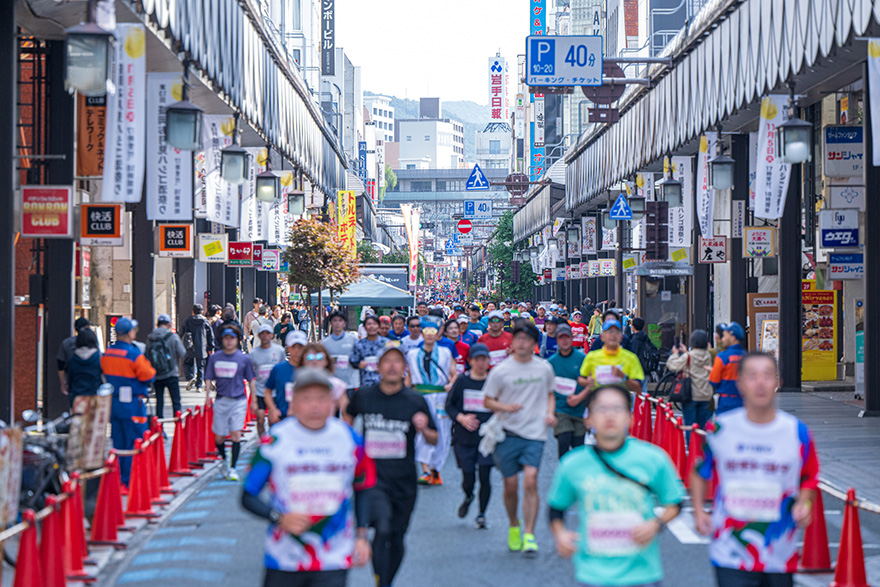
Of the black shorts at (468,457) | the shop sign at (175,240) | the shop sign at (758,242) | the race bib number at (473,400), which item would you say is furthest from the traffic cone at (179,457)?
the shop sign at (758,242)

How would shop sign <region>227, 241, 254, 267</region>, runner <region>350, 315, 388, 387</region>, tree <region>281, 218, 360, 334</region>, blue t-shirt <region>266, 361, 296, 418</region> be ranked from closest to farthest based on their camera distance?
blue t-shirt <region>266, 361, 296, 418</region> < runner <region>350, 315, 388, 387</region> < shop sign <region>227, 241, 254, 267</region> < tree <region>281, 218, 360, 334</region>

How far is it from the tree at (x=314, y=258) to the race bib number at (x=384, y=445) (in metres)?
24.5

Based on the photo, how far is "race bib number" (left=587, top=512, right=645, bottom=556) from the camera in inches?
199

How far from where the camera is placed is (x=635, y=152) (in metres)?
33.1

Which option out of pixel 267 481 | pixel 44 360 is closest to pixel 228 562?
pixel 267 481

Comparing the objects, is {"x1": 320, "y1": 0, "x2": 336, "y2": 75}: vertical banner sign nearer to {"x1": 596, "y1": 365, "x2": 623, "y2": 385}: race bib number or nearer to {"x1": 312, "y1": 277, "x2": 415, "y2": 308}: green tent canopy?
{"x1": 312, "y1": 277, "x2": 415, "y2": 308}: green tent canopy

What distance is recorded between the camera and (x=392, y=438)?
7707 millimetres

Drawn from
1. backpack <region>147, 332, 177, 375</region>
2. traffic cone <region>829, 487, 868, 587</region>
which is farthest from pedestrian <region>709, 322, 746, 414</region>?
backpack <region>147, 332, 177, 375</region>

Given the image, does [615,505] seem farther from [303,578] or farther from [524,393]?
[524,393]

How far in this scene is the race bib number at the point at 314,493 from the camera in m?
5.48

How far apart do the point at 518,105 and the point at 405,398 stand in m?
149

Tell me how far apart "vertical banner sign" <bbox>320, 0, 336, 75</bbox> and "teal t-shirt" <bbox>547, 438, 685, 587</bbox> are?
9981 cm

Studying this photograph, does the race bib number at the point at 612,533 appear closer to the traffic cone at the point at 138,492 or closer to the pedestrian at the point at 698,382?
the traffic cone at the point at 138,492

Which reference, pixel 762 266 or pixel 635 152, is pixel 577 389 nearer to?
pixel 762 266
